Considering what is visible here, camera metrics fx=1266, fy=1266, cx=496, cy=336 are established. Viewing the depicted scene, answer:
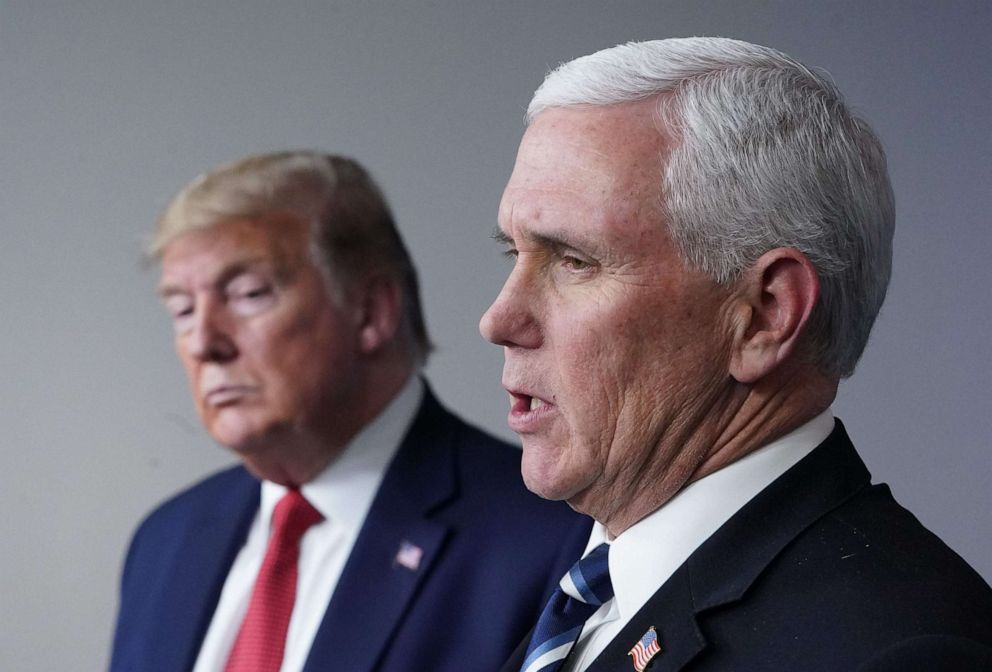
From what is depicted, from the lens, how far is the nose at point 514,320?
1319 millimetres

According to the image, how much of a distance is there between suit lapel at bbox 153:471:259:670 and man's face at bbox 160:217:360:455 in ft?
0.76

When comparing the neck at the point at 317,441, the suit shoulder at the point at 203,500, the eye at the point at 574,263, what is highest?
the eye at the point at 574,263

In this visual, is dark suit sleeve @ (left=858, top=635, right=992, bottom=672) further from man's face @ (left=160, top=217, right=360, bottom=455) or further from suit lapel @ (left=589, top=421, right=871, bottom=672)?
man's face @ (left=160, top=217, right=360, bottom=455)

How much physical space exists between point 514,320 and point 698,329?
0.62 ft

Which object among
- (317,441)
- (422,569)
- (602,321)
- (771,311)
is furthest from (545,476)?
(317,441)

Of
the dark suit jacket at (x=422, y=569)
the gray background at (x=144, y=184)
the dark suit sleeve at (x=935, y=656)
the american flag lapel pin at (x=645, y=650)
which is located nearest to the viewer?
the dark suit sleeve at (x=935, y=656)

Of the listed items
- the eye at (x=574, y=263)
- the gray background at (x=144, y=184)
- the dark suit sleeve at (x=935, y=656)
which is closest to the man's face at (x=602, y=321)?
the eye at (x=574, y=263)

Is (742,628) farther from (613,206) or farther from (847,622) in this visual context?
(613,206)

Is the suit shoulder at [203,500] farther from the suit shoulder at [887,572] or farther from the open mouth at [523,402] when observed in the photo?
the suit shoulder at [887,572]

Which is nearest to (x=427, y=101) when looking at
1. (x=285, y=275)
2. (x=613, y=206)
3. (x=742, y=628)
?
(x=285, y=275)

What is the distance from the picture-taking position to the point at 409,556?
2086 mm

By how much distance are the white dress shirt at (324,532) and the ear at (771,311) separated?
3.52 ft

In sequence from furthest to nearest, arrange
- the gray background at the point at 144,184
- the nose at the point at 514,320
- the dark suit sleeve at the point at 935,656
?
1. the gray background at the point at 144,184
2. the nose at the point at 514,320
3. the dark suit sleeve at the point at 935,656

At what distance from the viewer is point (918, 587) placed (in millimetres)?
1120
